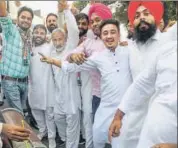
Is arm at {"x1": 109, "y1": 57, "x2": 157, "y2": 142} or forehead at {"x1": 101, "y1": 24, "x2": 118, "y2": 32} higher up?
forehead at {"x1": 101, "y1": 24, "x2": 118, "y2": 32}

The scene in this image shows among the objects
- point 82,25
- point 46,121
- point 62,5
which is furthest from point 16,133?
point 46,121

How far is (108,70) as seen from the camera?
353 centimetres

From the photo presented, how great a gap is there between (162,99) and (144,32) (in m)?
1.17

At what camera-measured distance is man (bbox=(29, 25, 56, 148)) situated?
464 centimetres

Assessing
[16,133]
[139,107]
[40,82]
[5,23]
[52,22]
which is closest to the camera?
[16,133]

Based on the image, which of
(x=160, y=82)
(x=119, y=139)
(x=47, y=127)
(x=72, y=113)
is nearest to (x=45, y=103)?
(x=47, y=127)

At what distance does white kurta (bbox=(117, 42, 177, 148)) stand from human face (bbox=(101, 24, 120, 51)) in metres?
1.22

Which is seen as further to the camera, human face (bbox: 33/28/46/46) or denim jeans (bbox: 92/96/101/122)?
human face (bbox: 33/28/46/46)

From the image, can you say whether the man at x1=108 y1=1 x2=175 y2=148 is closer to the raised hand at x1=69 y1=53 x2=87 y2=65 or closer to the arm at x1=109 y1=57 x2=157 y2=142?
the arm at x1=109 y1=57 x2=157 y2=142

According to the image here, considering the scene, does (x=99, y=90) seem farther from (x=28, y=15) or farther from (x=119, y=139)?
(x=28, y=15)

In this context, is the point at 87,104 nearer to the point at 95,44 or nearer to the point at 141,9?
the point at 95,44

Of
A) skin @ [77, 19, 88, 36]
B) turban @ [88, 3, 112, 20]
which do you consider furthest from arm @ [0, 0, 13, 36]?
turban @ [88, 3, 112, 20]

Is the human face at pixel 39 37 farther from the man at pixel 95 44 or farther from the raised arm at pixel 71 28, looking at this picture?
the man at pixel 95 44

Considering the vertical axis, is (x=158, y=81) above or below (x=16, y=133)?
above
